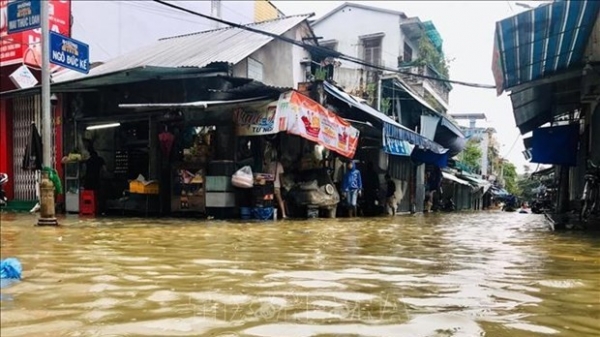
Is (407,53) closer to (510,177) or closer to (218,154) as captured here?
(218,154)

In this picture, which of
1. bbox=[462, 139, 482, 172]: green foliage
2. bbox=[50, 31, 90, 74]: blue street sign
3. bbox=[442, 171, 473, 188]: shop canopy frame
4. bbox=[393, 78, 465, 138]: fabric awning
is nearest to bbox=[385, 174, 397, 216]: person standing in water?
bbox=[393, 78, 465, 138]: fabric awning

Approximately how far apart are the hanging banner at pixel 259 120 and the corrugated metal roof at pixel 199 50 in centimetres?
98

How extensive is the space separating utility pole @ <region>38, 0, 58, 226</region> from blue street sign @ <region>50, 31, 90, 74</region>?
0.46 ft

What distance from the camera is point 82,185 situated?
10.4m

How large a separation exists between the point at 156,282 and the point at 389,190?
447 inches

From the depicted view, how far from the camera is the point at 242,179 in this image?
29.2 ft

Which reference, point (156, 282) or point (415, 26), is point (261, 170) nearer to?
point (156, 282)

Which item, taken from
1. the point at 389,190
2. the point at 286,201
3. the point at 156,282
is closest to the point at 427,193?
the point at 389,190

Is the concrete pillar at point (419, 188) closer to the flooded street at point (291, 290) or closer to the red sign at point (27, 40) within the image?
the red sign at point (27, 40)

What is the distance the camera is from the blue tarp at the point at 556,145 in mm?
11500

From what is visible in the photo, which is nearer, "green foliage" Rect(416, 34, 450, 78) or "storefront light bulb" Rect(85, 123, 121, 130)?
"storefront light bulb" Rect(85, 123, 121, 130)

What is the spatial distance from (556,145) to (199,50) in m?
8.66

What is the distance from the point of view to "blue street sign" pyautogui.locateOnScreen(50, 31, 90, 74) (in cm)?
636

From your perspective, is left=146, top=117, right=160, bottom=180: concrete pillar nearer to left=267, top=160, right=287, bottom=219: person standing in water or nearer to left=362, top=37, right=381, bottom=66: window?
left=267, top=160, right=287, bottom=219: person standing in water
